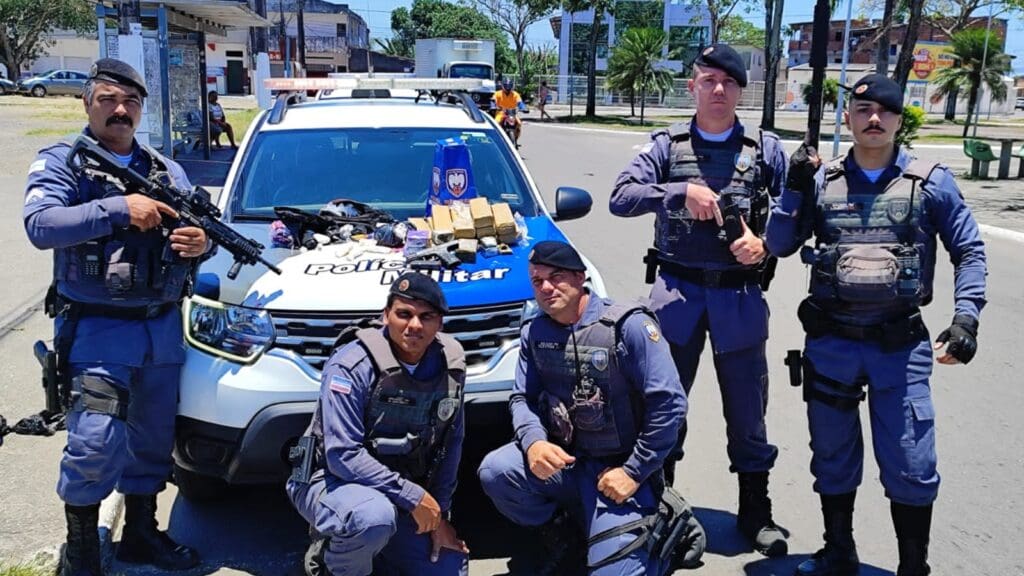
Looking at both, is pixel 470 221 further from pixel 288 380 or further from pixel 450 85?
pixel 450 85

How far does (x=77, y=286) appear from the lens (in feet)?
11.1

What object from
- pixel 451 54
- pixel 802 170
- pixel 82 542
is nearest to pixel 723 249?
pixel 802 170

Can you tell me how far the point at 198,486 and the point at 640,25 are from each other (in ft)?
226

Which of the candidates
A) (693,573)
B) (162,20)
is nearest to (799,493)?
(693,573)

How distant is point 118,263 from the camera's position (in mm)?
3348

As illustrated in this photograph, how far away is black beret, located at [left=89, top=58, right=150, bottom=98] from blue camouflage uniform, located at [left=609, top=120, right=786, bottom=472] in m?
1.97

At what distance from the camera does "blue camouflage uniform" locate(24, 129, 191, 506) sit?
3256 millimetres

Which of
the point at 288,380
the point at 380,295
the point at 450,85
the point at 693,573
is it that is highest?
the point at 450,85

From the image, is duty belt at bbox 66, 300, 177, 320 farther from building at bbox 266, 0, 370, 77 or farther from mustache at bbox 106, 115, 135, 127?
building at bbox 266, 0, 370, 77

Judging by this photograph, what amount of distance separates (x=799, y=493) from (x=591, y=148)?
2162cm

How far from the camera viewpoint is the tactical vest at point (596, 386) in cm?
332

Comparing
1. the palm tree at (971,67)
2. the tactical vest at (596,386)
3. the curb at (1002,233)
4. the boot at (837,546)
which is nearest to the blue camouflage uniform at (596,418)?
the tactical vest at (596,386)

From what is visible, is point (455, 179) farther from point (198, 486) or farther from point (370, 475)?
point (370, 475)

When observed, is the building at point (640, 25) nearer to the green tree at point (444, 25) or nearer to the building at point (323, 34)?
the green tree at point (444, 25)
